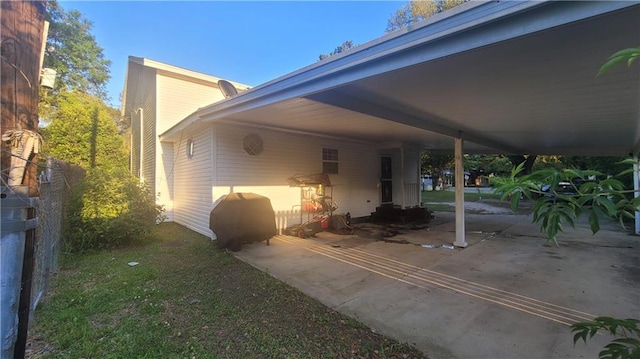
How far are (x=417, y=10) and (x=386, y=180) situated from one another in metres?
16.5

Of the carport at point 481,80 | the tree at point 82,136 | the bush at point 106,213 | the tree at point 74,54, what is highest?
the tree at point 74,54

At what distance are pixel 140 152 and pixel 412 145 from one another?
1127 centimetres

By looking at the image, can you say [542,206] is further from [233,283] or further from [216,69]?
[216,69]

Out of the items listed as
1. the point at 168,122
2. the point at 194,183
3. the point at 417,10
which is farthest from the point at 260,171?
the point at 417,10

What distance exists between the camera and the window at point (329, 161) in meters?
9.27

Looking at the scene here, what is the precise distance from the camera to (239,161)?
7.30m

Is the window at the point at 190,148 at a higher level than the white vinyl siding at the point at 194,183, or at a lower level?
higher

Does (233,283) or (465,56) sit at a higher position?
(465,56)

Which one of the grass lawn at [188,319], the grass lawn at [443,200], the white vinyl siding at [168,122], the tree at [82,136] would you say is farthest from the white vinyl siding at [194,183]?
the grass lawn at [443,200]

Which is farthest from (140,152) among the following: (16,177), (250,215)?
(16,177)

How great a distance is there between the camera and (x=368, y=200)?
424 inches

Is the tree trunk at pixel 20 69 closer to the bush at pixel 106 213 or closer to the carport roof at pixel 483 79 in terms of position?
the carport roof at pixel 483 79

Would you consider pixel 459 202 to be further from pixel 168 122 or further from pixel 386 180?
pixel 168 122

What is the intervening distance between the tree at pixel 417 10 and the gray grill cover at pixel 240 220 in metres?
17.7
